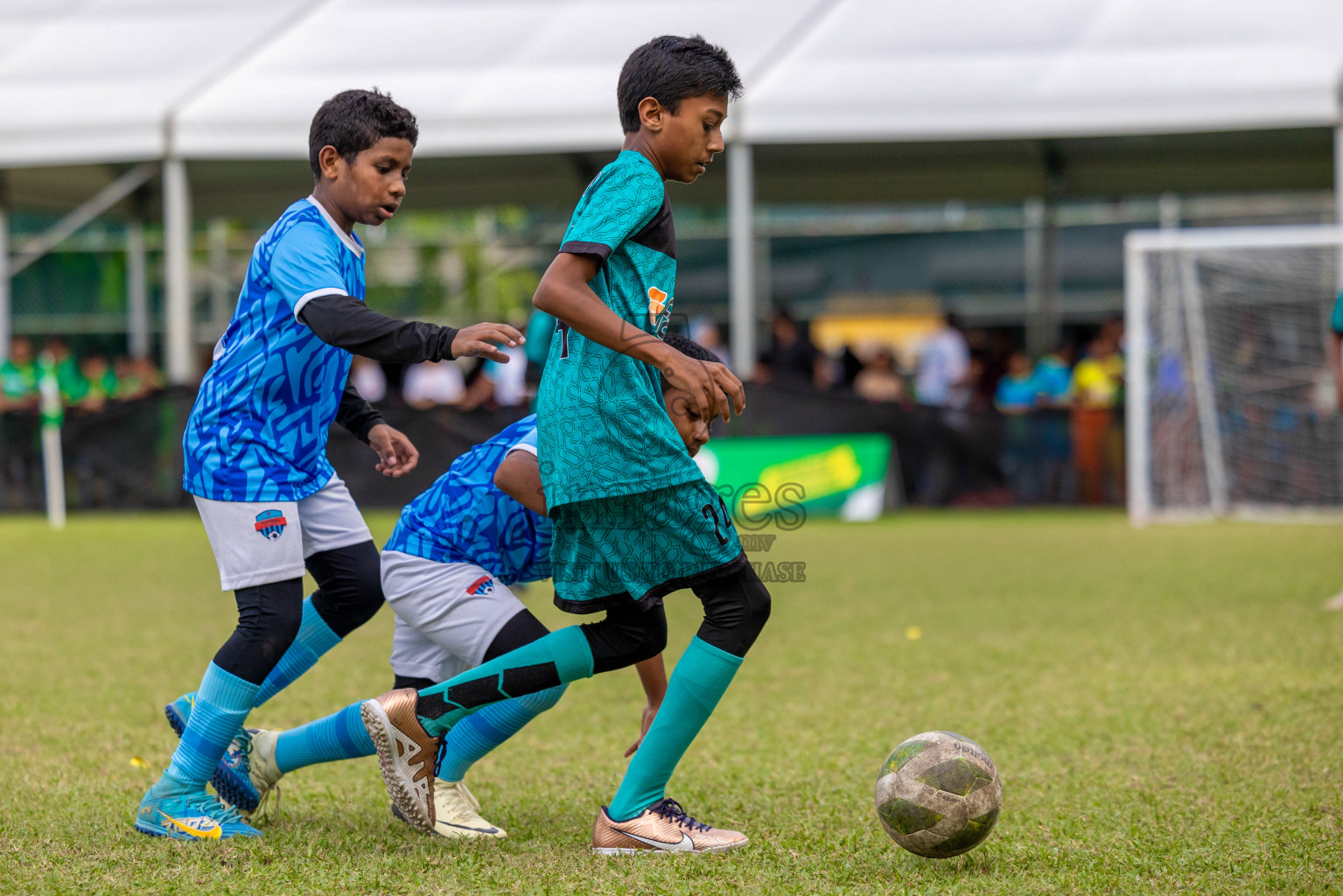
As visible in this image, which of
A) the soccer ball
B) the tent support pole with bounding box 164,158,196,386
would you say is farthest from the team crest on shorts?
the tent support pole with bounding box 164,158,196,386

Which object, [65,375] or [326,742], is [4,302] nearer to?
[65,375]

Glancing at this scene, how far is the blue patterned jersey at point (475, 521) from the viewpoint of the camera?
3.33 meters

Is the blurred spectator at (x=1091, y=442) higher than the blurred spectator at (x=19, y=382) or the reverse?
the reverse

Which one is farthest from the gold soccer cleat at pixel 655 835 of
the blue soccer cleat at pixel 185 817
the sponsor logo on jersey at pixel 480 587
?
the blue soccer cleat at pixel 185 817

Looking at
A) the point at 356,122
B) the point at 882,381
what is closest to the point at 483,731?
the point at 356,122

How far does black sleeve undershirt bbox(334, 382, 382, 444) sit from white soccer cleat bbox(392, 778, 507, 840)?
3.09 feet

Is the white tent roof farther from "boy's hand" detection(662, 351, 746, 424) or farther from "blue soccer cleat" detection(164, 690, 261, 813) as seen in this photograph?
"boy's hand" detection(662, 351, 746, 424)

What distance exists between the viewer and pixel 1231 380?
12414mm

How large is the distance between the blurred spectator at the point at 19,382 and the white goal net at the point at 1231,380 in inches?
399

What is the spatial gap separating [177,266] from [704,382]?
12.1 m

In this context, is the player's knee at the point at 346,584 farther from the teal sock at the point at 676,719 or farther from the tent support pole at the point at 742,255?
the tent support pole at the point at 742,255

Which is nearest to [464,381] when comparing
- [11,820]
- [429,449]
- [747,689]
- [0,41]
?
[429,449]

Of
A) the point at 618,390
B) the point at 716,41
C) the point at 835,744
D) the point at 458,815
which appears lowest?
the point at 835,744

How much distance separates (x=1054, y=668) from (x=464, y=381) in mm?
10964
